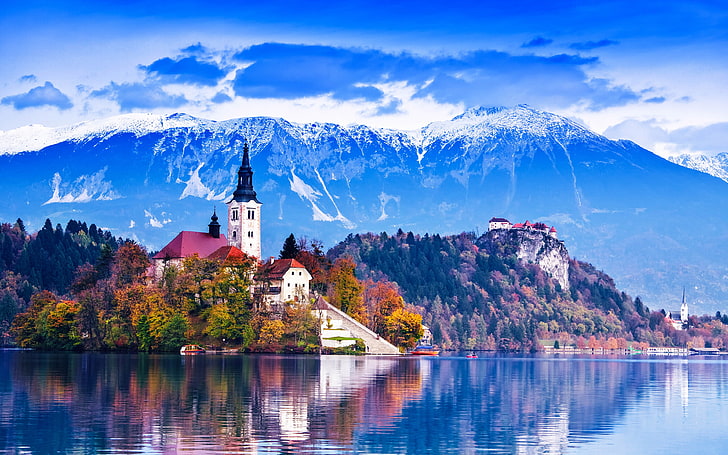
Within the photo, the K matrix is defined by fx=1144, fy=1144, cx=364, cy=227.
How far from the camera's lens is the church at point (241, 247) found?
15788 centimetres

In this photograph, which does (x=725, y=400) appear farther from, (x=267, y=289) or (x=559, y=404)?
(x=267, y=289)

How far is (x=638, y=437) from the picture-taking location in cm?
5397

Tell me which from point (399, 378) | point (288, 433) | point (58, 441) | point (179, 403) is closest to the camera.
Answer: point (58, 441)

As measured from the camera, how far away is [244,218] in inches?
7254

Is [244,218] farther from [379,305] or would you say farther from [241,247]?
[379,305]

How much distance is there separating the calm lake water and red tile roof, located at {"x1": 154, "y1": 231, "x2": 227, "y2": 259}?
73390mm

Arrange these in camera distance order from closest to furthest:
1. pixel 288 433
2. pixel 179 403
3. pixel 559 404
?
pixel 288 433, pixel 179 403, pixel 559 404

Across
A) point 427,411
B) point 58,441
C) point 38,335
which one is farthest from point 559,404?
point 38,335

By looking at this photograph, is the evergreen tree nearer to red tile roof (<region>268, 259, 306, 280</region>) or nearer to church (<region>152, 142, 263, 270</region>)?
church (<region>152, 142, 263, 270</region>)

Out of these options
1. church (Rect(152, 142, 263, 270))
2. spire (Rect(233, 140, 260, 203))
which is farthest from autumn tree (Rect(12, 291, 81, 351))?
spire (Rect(233, 140, 260, 203))

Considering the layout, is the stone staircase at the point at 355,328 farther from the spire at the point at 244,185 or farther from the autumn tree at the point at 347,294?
the spire at the point at 244,185

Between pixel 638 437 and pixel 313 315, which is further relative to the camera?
pixel 313 315

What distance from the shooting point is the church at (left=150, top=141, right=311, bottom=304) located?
158 meters

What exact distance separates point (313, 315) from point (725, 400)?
79.8 m
